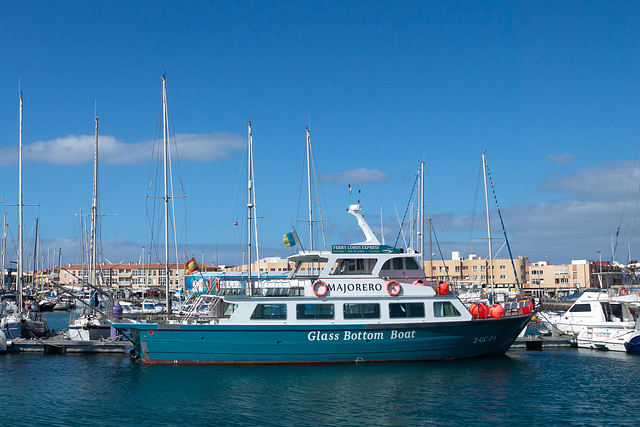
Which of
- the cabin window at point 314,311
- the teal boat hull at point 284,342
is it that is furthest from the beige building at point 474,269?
the cabin window at point 314,311

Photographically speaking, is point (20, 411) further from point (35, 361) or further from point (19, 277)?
point (19, 277)

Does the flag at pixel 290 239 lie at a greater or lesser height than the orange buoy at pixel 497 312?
greater

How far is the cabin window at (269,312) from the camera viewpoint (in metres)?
24.4

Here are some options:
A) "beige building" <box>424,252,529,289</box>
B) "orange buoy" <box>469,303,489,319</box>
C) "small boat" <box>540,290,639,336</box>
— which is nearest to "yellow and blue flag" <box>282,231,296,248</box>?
"orange buoy" <box>469,303,489,319</box>

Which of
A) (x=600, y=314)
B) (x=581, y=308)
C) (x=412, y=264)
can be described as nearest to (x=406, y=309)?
(x=412, y=264)

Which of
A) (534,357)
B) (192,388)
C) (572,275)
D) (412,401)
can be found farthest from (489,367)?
(572,275)

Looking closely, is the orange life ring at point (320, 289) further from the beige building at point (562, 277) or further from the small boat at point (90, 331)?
the beige building at point (562, 277)

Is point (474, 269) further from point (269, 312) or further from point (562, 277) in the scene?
point (269, 312)

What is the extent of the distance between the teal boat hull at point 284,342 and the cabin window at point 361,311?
451 millimetres

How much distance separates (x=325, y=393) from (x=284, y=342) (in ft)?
14.8

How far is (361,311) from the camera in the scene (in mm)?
24703

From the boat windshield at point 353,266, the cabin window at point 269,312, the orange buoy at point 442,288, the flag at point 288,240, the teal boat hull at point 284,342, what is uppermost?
the flag at point 288,240

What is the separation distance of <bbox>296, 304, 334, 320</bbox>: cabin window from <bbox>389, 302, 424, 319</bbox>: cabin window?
2337mm

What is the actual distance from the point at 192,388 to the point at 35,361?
30.4ft
